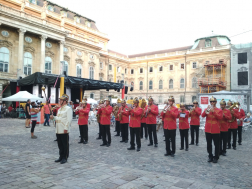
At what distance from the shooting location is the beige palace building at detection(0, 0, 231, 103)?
2764 cm

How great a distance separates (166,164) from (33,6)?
119 ft

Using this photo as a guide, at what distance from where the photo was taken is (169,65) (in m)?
47.8

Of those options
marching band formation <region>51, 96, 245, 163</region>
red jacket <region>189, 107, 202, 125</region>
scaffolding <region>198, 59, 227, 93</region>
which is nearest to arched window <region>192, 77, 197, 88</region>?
scaffolding <region>198, 59, 227, 93</region>

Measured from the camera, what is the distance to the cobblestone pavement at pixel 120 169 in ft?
14.4

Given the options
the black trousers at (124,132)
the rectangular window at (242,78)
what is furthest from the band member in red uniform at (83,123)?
the rectangular window at (242,78)

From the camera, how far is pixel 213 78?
39.9 metres

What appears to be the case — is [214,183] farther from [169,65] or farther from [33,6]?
[169,65]

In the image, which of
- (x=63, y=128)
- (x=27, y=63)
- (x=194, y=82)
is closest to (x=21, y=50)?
(x=27, y=63)

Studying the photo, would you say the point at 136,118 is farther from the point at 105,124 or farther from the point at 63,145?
the point at 63,145

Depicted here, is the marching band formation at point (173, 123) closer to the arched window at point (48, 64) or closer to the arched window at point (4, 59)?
the arched window at point (4, 59)

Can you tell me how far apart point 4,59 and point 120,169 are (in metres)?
27.5

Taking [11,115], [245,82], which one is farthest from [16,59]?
[245,82]

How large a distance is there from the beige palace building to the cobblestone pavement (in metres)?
A: 14.5

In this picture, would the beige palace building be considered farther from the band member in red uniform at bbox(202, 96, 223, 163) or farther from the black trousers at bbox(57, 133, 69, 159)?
the band member in red uniform at bbox(202, 96, 223, 163)
